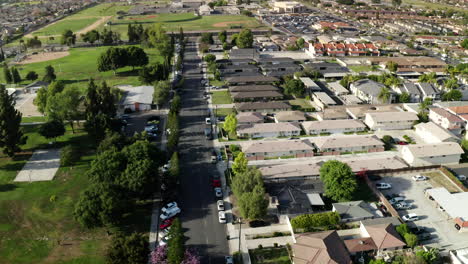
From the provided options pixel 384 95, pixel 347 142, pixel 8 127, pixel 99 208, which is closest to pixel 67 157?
pixel 8 127

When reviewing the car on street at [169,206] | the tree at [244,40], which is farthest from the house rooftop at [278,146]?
the tree at [244,40]

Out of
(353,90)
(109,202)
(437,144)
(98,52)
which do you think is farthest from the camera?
(98,52)

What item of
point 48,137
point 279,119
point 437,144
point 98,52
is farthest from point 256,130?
point 98,52

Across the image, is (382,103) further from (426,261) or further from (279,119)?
(426,261)

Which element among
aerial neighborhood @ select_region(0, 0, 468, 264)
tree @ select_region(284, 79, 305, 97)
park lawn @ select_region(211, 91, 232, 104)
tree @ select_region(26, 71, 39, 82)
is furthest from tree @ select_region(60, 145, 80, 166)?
tree @ select_region(26, 71, 39, 82)

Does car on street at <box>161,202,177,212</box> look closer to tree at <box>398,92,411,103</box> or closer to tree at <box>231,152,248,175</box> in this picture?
tree at <box>231,152,248,175</box>

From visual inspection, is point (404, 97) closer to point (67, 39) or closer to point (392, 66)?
point (392, 66)
